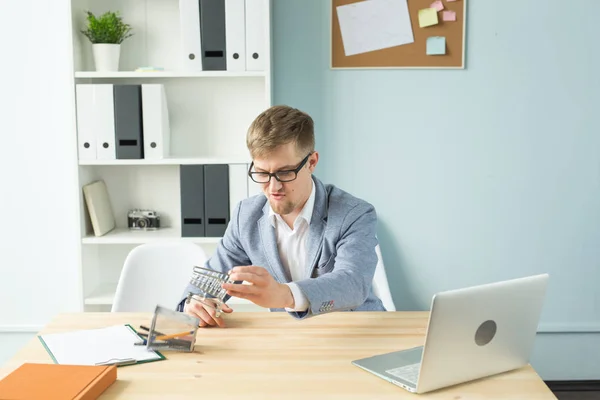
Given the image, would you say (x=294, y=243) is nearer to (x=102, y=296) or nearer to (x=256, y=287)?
(x=256, y=287)

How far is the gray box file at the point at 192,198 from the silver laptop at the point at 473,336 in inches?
60.1

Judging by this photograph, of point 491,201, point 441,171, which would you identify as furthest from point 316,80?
point 491,201

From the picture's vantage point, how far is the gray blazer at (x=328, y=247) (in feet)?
5.88

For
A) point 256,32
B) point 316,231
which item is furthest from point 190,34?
point 316,231

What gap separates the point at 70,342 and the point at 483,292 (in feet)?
3.20

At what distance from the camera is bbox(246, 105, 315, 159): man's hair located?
1861mm

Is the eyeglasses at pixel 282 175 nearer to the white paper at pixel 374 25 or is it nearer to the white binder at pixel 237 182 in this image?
the white binder at pixel 237 182

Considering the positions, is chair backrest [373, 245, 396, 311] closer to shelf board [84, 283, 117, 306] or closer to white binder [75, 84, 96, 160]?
shelf board [84, 283, 117, 306]

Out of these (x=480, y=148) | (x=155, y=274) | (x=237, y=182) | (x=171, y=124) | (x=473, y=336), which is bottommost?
(x=155, y=274)

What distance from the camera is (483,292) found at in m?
1.34

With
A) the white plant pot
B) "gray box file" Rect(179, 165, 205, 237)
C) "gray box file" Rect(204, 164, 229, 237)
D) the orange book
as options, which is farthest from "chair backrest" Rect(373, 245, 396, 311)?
the orange book

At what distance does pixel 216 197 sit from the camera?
2881 millimetres

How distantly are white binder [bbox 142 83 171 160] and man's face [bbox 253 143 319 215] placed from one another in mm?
1079

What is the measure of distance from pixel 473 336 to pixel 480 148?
1.88 metres
